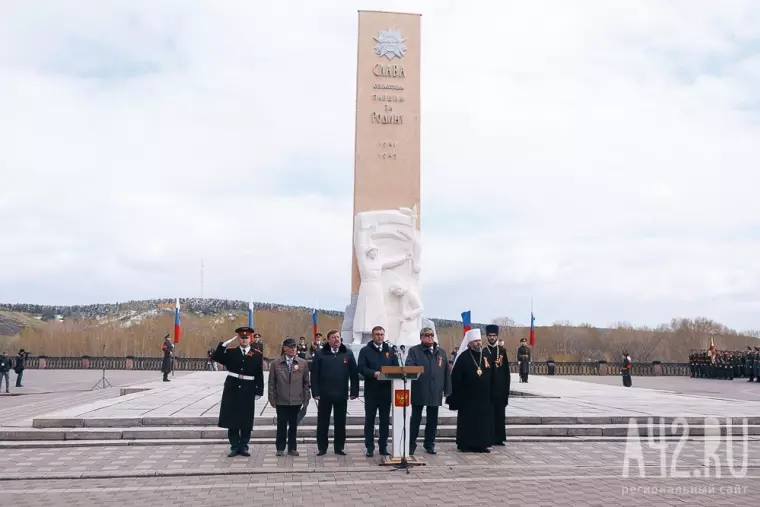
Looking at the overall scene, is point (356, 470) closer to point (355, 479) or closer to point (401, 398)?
point (355, 479)

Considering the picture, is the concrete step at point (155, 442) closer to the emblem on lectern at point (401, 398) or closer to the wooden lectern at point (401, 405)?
the wooden lectern at point (401, 405)

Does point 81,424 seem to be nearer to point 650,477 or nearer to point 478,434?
point 478,434

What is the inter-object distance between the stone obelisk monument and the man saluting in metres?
7.55

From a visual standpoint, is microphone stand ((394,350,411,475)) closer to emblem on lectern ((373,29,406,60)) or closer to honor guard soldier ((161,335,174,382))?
emblem on lectern ((373,29,406,60))

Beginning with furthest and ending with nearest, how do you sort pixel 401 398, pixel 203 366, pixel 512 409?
1. pixel 203 366
2. pixel 512 409
3. pixel 401 398

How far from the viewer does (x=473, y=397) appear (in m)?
8.95

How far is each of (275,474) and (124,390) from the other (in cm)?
1156

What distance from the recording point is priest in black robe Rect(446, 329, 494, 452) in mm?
8867

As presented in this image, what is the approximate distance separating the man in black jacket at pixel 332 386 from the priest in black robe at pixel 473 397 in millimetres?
1353

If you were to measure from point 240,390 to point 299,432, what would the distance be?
1.73 meters

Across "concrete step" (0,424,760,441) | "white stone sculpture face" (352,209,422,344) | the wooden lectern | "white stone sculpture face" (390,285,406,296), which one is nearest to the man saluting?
"concrete step" (0,424,760,441)

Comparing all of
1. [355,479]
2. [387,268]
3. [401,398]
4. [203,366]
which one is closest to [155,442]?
[355,479]

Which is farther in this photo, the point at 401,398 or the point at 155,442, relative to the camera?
the point at 155,442

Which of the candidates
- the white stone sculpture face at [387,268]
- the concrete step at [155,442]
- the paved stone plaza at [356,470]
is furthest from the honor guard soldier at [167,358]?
the concrete step at [155,442]
